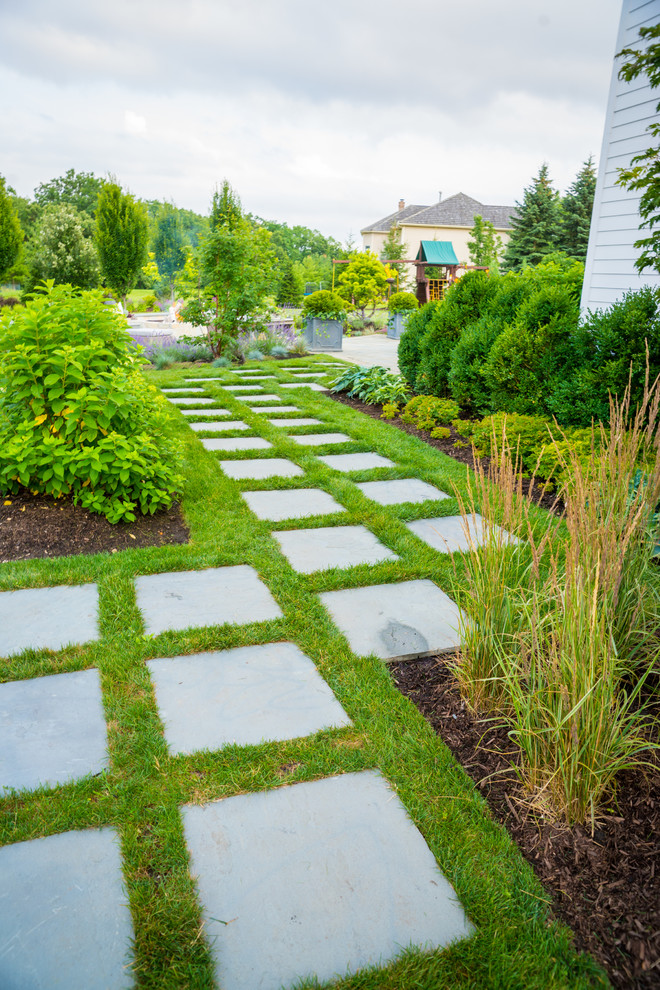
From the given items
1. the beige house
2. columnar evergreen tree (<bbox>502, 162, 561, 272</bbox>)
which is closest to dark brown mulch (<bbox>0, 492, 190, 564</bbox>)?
columnar evergreen tree (<bbox>502, 162, 561, 272</bbox>)

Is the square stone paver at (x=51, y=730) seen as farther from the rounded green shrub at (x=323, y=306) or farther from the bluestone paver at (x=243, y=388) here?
the rounded green shrub at (x=323, y=306)

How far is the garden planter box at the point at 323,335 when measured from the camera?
1174 cm

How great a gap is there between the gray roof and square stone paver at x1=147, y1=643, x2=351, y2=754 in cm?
4332

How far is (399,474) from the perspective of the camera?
4.39 m

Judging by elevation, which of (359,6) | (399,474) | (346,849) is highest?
(359,6)

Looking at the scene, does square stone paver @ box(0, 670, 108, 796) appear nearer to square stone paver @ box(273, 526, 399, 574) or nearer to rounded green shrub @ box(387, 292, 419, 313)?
square stone paver @ box(273, 526, 399, 574)

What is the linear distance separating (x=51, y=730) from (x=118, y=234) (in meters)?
20.2

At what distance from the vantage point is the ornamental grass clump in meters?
1.47

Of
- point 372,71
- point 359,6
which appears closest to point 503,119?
point 372,71

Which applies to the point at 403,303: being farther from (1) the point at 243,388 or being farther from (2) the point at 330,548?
(2) the point at 330,548

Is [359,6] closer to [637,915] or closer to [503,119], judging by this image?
[503,119]

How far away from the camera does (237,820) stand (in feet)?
4.99

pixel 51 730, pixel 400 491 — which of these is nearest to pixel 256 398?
pixel 400 491

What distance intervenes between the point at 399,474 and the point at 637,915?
3287mm
